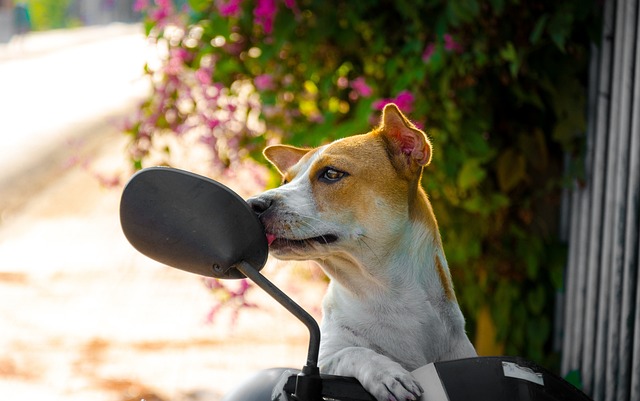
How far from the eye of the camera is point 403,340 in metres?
2.20

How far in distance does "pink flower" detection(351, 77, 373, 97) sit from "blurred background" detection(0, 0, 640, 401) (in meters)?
0.01

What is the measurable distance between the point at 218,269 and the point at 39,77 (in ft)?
65.6

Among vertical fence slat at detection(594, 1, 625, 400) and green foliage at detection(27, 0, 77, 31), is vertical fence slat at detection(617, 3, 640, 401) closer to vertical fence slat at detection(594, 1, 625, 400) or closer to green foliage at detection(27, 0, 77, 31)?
vertical fence slat at detection(594, 1, 625, 400)

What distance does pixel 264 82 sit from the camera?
5.24m

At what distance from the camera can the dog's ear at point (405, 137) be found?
2.29m

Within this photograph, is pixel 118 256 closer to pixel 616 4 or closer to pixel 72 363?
pixel 72 363

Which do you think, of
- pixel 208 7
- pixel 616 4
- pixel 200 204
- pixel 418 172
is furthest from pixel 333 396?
pixel 208 7

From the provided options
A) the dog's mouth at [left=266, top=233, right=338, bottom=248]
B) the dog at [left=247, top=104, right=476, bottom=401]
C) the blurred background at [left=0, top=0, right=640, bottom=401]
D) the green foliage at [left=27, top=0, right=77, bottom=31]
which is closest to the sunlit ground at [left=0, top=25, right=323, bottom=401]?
the blurred background at [left=0, top=0, right=640, bottom=401]

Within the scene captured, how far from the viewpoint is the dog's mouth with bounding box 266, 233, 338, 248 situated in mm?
2045

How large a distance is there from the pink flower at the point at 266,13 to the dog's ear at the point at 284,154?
231 centimetres

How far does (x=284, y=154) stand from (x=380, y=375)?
2.93 feet

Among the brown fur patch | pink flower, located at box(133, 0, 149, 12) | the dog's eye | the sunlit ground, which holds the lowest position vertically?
the sunlit ground

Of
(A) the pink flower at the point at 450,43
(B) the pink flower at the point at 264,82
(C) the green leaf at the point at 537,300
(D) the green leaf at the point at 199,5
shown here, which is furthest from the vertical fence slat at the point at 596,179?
(D) the green leaf at the point at 199,5

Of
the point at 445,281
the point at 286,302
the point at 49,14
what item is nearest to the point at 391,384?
the point at 286,302
